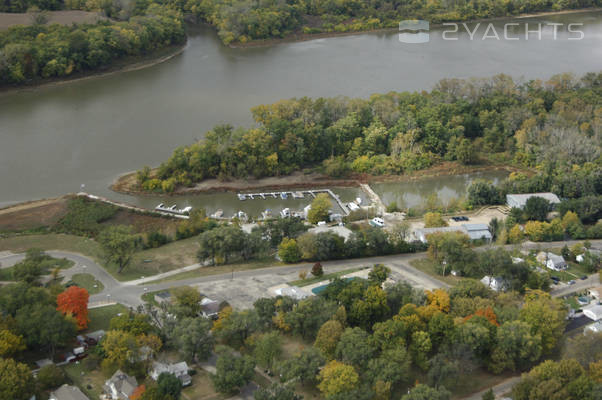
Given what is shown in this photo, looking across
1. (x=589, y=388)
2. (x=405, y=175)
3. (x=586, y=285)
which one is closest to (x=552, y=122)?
(x=405, y=175)

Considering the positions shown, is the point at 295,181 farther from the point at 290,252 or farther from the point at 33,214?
the point at 33,214

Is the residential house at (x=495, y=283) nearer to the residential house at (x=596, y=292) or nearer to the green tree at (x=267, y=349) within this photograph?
the residential house at (x=596, y=292)

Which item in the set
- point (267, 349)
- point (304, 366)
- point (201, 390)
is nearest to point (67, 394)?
point (201, 390)

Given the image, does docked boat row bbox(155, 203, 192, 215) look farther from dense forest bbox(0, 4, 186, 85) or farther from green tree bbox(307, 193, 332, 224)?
dense forest bbox(0, 4, 186, 85)

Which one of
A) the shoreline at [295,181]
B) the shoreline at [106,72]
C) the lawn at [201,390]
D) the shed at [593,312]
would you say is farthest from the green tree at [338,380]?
the shoreline at [106,72]

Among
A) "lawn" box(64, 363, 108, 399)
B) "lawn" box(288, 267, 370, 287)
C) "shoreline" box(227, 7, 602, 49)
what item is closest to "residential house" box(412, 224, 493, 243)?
"lawn" box(288, 267, 370, 287)
